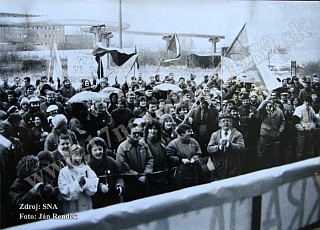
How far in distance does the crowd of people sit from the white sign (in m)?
0.06

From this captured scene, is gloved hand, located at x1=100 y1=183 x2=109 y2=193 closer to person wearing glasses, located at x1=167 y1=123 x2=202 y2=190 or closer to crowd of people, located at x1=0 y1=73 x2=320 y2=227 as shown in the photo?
crowd of people, located at x1=0 y1=73 x2=320 y2=227

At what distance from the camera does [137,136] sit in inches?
149

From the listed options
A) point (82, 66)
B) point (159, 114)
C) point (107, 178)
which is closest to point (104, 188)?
point (107, 178)

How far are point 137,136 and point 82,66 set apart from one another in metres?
0.63

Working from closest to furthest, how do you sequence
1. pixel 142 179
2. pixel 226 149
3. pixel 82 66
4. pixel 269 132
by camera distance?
pixel 82 66 < pixel 142 179 < pixel 226 149 < pixel 269 132

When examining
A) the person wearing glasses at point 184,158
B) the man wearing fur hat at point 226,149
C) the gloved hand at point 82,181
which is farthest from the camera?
the man wearing fur hat at point 226,149

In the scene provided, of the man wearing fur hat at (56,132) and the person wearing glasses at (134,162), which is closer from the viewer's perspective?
the man wearing fur hat at (56,132)

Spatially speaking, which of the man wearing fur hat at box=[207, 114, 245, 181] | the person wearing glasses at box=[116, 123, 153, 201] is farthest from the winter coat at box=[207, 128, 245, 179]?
the person wearing glasses at box=[116, 123, 153, 201]

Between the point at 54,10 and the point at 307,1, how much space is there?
2.18m

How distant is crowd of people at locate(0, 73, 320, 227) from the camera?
334 centimetres

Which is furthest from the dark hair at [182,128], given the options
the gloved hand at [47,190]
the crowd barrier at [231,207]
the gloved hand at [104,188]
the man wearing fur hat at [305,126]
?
the man wearing fur hat at [305,126]

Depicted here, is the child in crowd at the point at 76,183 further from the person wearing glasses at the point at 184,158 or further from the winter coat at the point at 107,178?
the person wearing glasses at the point at 184,158

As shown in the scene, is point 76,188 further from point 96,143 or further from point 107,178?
point 96,143

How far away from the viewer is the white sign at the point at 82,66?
11.5ft
